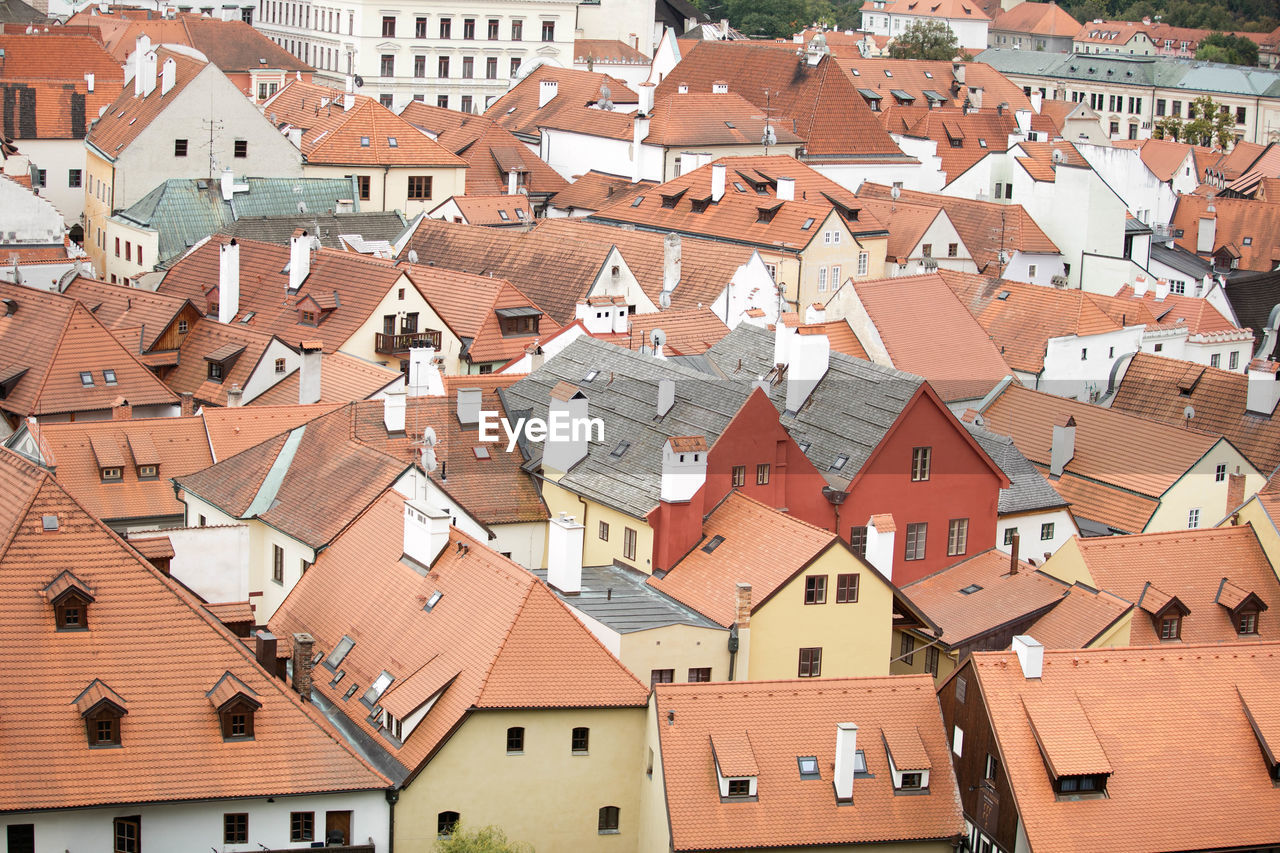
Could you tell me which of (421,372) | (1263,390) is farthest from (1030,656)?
(1263,390)

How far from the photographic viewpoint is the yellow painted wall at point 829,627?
49875mm

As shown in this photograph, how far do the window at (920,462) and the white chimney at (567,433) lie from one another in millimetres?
8776

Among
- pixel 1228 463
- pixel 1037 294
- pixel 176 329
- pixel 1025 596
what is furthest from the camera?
pixel 1037 294

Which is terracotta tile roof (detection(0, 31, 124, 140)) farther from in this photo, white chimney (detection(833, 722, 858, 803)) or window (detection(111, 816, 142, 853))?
white chimney (detection(833, 722, 858, 803))

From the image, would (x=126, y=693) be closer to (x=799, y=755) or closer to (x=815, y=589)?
(x=799, y=755)

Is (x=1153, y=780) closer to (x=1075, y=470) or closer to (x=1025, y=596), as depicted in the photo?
(x=1025, y=596)

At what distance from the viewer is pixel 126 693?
1650 inches

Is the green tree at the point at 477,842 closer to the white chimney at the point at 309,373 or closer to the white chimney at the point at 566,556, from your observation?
the white chimney at the point at 566,556

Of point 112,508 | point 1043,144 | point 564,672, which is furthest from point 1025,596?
point 1043,144

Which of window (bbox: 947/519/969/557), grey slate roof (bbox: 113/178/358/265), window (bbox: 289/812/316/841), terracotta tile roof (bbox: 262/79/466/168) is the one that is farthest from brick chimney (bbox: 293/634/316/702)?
terracotta tile roof (bbox: 262/79/466/168)

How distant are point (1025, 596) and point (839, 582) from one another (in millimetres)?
7212

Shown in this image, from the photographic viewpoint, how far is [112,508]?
61094 mm

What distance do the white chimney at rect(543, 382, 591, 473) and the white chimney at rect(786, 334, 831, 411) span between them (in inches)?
234

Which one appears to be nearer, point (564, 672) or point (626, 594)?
point (564, 672)
